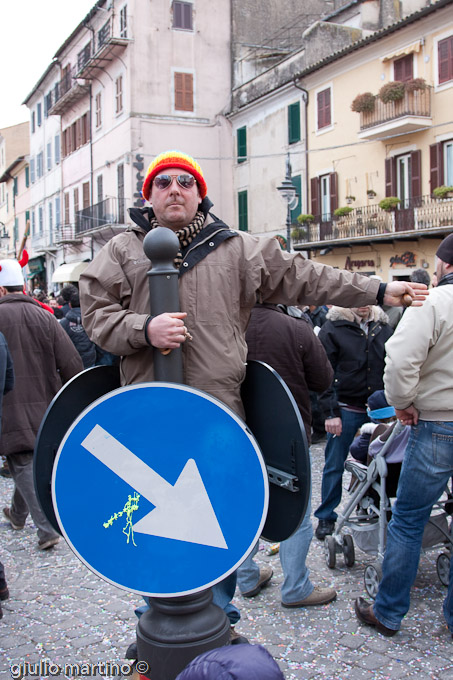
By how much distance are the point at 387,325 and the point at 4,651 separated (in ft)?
11.1

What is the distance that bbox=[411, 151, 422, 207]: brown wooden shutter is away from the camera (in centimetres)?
2166

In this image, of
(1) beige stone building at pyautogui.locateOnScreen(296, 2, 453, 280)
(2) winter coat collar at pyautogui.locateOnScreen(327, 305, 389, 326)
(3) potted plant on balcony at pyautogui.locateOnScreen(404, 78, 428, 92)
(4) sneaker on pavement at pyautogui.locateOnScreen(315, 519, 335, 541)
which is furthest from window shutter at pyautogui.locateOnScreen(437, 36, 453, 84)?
(4) sneaker on pavement at pyautogui.locateOnScreen(315, 519, 335, 541)

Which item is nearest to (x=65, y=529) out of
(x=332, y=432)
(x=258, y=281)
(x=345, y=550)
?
(x=258, y=281)

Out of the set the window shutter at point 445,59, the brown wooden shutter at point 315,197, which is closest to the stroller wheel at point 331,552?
the window shutter at point 445,59

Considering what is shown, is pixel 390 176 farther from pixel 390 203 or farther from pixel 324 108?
pixel 324 108

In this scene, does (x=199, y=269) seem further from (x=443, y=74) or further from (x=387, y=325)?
(x=443, y=74)

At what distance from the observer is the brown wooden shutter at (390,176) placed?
74.1 ft

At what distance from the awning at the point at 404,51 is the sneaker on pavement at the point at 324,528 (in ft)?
63.8

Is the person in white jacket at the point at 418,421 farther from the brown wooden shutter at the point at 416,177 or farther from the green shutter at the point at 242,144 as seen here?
the green shutter at the point at 242,144

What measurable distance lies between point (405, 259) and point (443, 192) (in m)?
2.87

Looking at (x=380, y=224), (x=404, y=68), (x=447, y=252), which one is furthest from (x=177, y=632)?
(x=404, y=68)

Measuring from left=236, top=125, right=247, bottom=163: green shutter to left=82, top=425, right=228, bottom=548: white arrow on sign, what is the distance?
1136 inches

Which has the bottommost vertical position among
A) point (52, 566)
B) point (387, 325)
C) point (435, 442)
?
point (52, 566)

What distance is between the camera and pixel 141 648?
2.20 m
